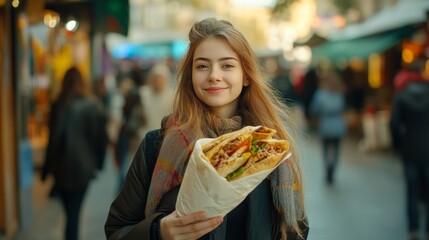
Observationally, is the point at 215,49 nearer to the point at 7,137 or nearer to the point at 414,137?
the point at 414,137

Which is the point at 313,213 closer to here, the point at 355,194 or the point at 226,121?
the point at 355,194

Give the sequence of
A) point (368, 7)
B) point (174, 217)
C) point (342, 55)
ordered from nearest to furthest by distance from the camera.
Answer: point (174, 217)
point (342, 55)
point (368, 7)

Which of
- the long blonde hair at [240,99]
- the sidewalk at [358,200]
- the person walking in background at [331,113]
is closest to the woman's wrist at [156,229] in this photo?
→ the long blonde hair at [240,99]

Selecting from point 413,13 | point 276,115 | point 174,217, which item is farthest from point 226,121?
point 413,13

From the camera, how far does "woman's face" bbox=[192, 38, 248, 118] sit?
2.65 metres

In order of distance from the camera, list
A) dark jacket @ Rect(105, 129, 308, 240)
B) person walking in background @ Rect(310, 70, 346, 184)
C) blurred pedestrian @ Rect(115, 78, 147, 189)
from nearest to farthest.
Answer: dark jacket @ Rect(105, 129, 308, 240), blurred pedestrian @ Rect(115, 78, 147, 189), person walking in background @ Rect(310, 70, 346, 184)

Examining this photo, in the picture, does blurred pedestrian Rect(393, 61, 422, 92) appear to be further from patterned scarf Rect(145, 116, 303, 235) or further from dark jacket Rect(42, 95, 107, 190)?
patterned scarf Rect(145, 116, 303, 235)

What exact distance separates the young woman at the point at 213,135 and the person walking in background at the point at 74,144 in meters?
4.08

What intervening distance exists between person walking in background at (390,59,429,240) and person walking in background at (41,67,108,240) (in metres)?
3.23

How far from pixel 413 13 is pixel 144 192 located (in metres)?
14.3

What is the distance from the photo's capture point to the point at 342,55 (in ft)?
67.2

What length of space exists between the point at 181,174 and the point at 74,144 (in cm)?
441

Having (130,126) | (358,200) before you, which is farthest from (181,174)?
(358,200)

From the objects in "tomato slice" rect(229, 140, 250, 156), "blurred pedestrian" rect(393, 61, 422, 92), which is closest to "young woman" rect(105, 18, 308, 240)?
"tomato slice" rect(229, 140, 250, 156)
